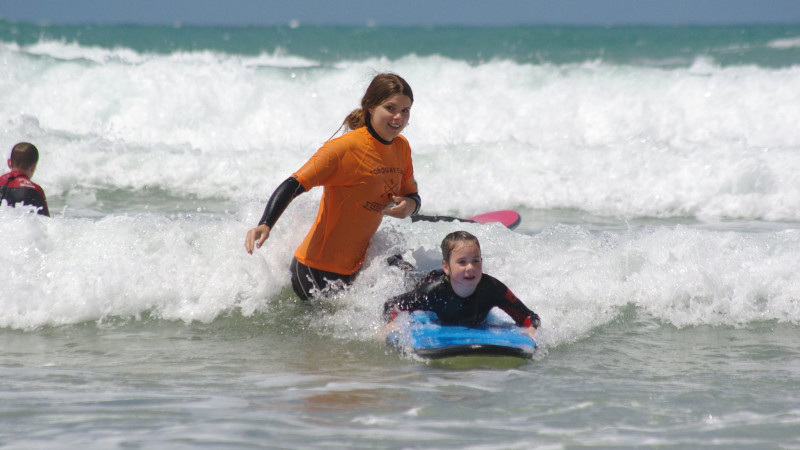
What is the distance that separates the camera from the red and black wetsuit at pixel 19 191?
6344 mm

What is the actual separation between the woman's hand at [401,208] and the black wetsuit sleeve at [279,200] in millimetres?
589

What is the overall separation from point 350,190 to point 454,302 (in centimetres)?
89

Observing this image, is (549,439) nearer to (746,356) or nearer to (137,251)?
(746,356)

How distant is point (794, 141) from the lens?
13.9 metres

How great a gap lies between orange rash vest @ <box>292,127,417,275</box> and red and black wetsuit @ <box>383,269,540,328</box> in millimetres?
474

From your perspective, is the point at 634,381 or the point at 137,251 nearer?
the point at 634,381

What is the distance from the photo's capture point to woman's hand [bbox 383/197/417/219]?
15.7ft

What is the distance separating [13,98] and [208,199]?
6.62m

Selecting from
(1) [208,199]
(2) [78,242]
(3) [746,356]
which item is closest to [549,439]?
(3) [746,356]

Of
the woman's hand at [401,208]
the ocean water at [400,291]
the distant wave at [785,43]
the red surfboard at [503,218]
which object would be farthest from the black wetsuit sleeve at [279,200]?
the distant wave at [785,43]

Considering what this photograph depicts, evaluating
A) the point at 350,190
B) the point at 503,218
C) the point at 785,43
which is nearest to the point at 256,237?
the point at 350,190

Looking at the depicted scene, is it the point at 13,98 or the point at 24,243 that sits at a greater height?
the point at 13,98

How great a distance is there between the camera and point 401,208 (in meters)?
4.80

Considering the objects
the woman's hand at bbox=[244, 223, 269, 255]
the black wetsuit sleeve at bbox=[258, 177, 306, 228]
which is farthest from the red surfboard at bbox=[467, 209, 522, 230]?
the woman's hand at bbox=[244, 223, 269, 255]
